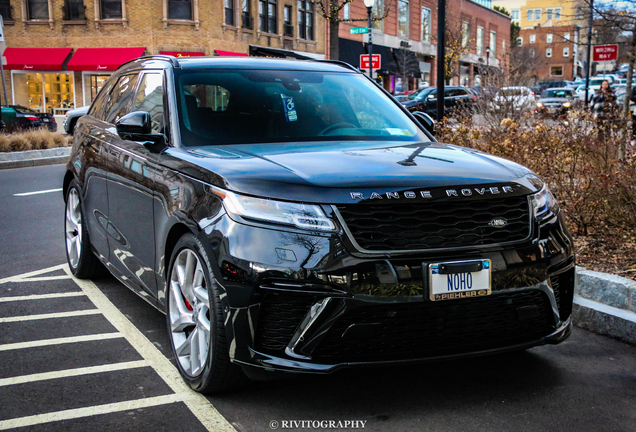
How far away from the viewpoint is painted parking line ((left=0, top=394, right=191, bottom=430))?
3.32m

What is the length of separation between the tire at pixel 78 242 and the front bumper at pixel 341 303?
2752 mm

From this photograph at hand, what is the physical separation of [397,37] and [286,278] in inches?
2184

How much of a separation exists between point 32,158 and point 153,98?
14020mm

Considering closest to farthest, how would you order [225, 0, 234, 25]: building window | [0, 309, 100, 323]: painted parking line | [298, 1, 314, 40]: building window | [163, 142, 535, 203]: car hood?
[163, 142, 535, 203]: car hood < [0, 309, 100, 323]: painted parking line < [225, 0, 234, 25]: building window < [298, 1, 314, 40]: building window

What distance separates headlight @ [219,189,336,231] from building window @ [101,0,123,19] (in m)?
35.8

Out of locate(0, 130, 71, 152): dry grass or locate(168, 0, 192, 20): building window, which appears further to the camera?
locate(168, 0, 192, 20): building window

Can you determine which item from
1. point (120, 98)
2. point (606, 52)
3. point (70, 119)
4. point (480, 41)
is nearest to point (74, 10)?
point (606, 52)

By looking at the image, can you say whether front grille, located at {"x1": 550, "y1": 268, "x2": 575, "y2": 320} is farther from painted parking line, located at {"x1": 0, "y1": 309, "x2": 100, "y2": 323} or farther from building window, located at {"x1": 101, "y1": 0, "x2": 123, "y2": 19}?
building window, located at {"x1": 101, "y1": 0, "x2": 123, "y2": 19}

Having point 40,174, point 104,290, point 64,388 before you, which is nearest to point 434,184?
point 64,388

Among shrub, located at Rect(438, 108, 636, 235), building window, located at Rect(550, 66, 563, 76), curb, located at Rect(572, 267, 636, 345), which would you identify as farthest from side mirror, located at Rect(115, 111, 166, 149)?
building window, located at Rect(550, 66, 563, 76)

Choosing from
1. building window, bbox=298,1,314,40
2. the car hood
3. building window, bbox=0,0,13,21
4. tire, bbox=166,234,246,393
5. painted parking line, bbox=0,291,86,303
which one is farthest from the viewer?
A: building window, bbox=298,1,314,40

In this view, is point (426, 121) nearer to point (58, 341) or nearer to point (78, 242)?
point (58, 341)

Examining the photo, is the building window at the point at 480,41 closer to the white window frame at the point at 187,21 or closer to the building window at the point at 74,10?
the white window frame at the point at 187,21

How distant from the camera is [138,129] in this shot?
4.20 meters
